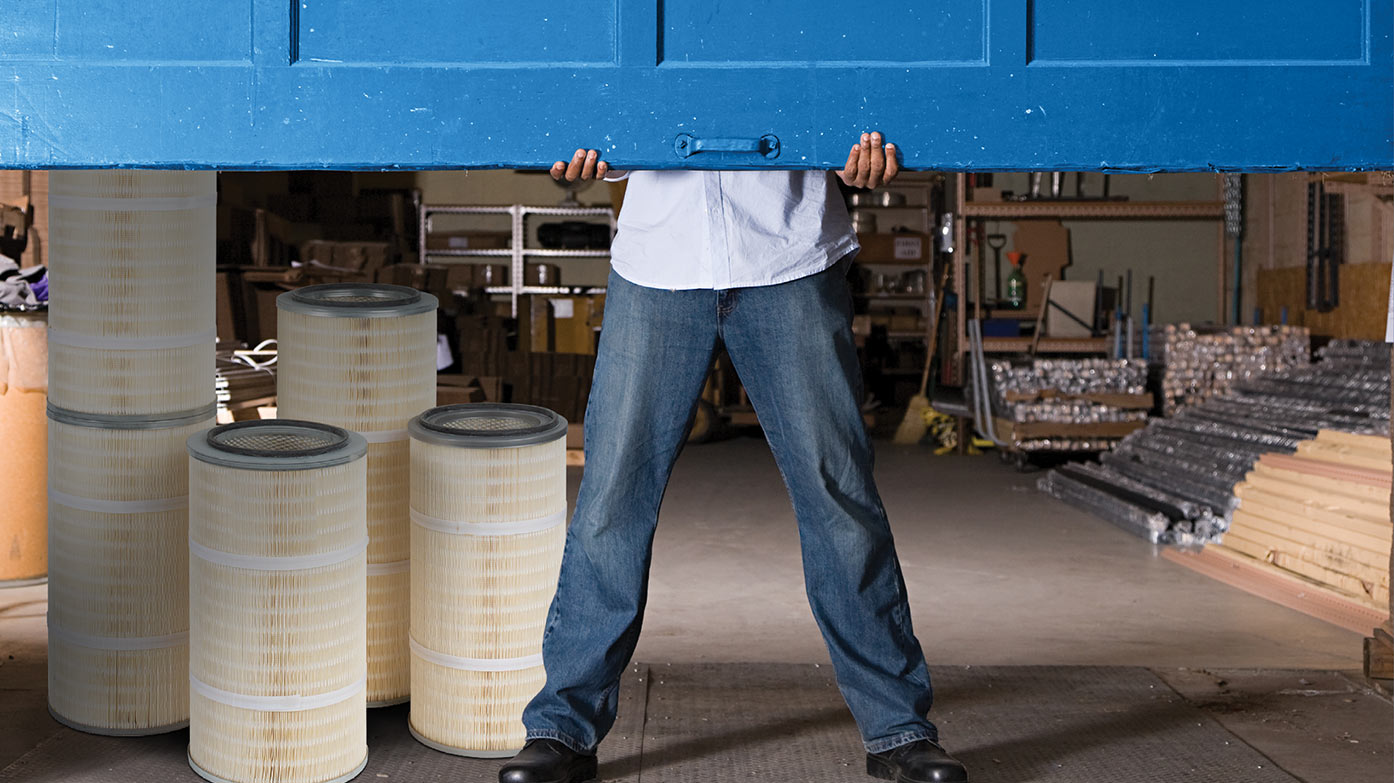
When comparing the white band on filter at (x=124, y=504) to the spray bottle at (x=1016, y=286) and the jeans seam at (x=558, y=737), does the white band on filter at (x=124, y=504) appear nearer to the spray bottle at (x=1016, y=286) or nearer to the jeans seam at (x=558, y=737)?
the jeans seam at (x=558, y=737)

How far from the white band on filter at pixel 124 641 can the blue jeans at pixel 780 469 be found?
89cm

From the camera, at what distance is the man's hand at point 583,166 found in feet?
6.65

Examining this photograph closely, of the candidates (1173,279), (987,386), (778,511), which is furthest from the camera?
(1173,279)

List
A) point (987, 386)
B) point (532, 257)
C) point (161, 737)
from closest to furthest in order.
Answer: point (161, 737) → point (987, 386) → point (532, 257)

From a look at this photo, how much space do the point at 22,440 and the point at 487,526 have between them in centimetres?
270

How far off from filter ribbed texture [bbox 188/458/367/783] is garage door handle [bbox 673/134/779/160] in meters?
0.97

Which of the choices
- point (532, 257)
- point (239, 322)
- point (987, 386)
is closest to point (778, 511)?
point (987, 386)

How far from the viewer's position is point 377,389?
291 cm

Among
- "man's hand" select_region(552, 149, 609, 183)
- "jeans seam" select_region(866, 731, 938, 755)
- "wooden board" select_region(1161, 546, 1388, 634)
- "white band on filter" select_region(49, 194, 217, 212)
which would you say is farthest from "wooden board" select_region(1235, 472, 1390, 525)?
"white band on filter" select_region(49, 194, 217, 212)

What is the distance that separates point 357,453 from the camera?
2.55 meters

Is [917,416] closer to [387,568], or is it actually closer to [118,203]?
[387,568]

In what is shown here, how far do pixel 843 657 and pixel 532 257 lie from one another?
34.9 feet

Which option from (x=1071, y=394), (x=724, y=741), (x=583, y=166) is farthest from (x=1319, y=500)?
(x=583, y=166)

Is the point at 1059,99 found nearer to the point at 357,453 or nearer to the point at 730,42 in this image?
the point at 730,42
